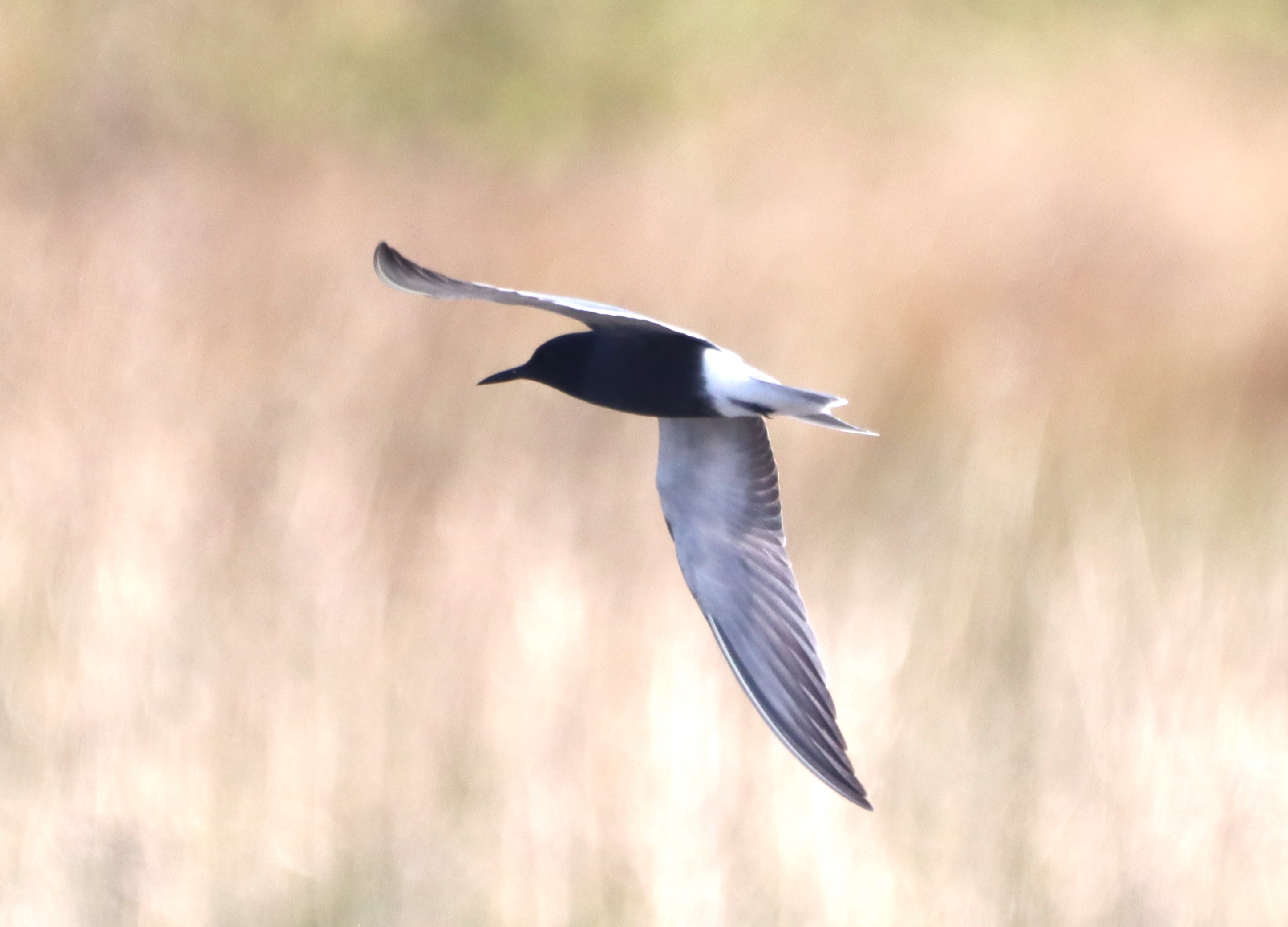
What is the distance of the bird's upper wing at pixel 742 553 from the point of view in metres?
1.54

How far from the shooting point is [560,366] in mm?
1308

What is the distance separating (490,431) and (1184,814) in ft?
4.30

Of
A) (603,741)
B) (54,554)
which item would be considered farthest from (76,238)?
(603,741)

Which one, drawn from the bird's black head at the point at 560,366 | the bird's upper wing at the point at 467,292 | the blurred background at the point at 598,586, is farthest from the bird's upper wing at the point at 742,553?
the blurred background at the point at 598,586

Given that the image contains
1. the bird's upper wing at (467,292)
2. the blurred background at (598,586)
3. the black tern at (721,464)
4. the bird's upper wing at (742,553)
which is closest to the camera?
the bird's upper wing at (467,292)

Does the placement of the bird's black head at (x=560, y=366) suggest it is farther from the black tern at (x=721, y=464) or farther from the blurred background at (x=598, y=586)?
the blurred background at (x=598, y=586)

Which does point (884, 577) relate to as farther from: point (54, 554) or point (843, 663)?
point (54, 554)

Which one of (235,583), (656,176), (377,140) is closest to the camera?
(235,583)

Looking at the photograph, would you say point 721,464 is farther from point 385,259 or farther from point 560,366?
point 385,259

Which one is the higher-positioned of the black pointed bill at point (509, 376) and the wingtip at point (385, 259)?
the wingtip at point (385, 259)

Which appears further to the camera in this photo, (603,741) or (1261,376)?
(1261,376)

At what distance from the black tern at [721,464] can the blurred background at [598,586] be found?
86 centimetres

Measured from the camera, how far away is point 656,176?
170 inches

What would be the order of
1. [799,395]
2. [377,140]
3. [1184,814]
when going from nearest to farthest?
1. [799,395]
2. [1184,814]
3. [377,140]
